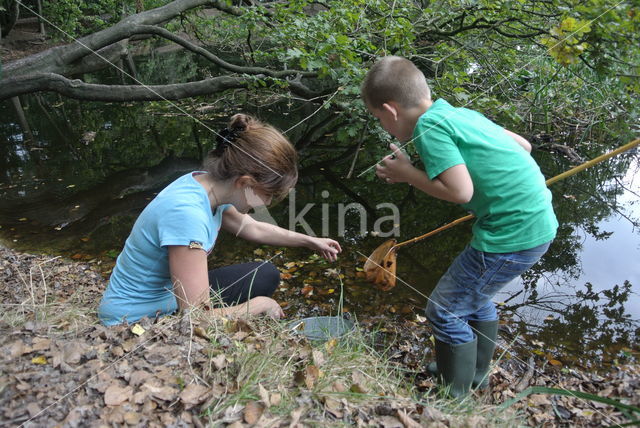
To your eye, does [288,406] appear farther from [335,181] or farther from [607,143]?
[607,143]

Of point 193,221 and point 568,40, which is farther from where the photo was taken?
point 568,40

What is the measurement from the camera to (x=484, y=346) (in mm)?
2348

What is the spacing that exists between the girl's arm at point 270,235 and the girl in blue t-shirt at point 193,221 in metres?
0.32

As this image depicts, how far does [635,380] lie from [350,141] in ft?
17.9

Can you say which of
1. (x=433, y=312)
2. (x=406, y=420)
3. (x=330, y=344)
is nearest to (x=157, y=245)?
(x=330, y=344)

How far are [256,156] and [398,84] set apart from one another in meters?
0.68

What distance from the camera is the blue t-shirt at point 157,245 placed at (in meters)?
1.78

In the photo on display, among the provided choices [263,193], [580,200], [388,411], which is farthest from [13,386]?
[580,200]

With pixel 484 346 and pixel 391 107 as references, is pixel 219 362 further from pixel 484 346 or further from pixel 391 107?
pixel 484 346

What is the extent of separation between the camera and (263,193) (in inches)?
76.5

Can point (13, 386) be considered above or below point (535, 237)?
below

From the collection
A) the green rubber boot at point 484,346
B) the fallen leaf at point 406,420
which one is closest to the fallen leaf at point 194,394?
the fallen leaf at point 406,420

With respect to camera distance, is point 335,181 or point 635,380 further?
point 335,181

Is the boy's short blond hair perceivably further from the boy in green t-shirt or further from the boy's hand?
the boy's hand
